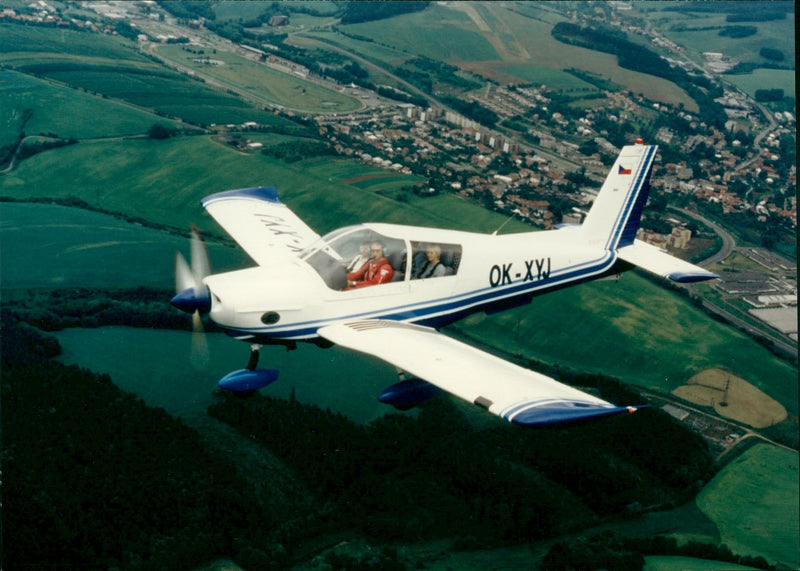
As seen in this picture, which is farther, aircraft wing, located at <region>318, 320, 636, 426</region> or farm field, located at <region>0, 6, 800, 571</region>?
farm field, located at <region>0, 6, 800, 571</region>

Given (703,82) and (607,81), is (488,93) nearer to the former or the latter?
(607,81)

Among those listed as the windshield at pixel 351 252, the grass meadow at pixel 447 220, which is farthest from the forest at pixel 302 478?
the windshield at pixel 351 252

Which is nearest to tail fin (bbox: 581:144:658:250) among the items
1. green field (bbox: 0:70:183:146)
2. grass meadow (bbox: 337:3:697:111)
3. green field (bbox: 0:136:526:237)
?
green field (bbox: 0:136:526:237)

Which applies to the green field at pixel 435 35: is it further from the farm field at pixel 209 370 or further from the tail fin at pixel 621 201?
the tail fin at pixel 621 201

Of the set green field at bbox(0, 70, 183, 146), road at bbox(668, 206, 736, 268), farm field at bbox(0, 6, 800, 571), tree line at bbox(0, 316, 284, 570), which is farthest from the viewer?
green field at bbox(0, 70, 183, 146)

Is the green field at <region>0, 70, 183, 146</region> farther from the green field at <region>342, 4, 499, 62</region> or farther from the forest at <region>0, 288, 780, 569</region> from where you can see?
the green field at <region>342, 4, 499, 62</region>

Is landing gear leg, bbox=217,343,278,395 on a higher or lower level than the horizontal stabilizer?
lower
